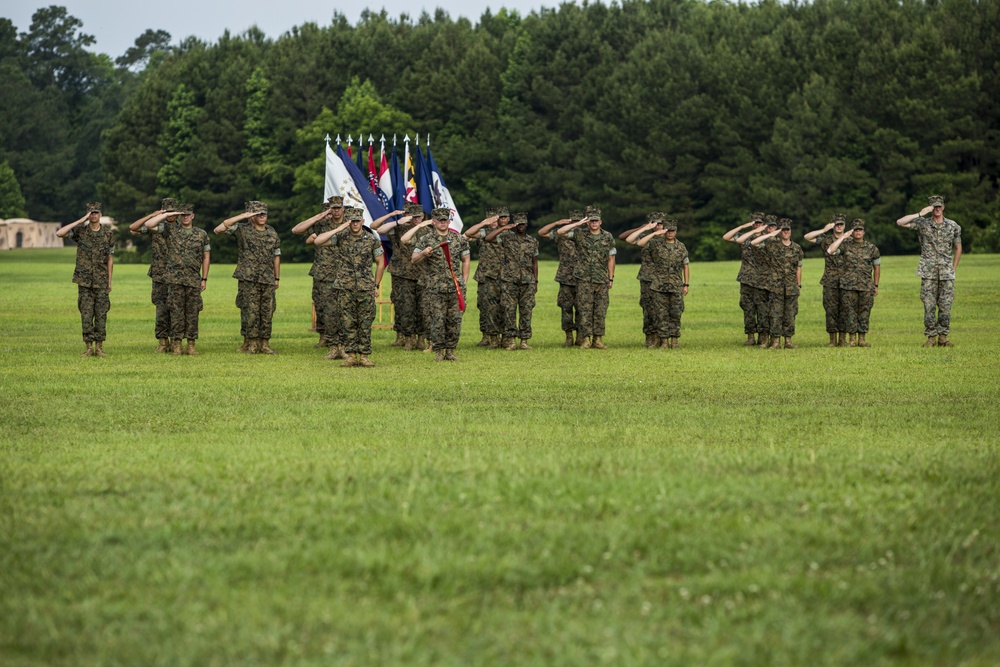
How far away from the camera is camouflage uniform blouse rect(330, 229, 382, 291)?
18500 millimetres

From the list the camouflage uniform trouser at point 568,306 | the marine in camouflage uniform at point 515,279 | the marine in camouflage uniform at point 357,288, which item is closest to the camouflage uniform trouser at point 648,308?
the camouflage uniform trouser at point 568,306

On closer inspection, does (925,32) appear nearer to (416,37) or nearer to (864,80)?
(864,80)

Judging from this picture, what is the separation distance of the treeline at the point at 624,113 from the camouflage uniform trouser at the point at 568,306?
4330 centimetres

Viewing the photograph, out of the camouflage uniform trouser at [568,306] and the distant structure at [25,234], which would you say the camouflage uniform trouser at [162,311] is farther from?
the distant structure at [25,234]

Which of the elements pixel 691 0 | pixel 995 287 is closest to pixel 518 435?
pixel 995 287

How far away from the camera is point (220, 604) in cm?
648

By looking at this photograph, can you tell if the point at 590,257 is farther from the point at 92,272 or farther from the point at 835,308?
the point at 92,272

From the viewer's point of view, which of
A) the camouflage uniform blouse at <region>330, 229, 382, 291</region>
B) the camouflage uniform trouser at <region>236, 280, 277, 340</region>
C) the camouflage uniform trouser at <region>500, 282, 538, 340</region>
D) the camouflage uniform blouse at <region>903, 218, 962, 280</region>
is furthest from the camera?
the camouflage uniform trouser at <region>500, 282, 538, 340</region>

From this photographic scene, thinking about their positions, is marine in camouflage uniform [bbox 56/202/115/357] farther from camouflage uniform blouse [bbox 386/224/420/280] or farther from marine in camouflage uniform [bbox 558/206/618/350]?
marine in camouflage uniform [bbox 558/206/618/350]

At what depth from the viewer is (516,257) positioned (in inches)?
888

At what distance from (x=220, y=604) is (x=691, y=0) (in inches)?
3677

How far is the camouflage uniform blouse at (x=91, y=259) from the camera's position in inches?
784

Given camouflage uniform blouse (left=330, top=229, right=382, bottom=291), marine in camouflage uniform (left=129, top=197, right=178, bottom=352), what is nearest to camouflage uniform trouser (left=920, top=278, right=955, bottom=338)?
camouflage uniform blouse (left=330, top=229, right=382, bottom=291)

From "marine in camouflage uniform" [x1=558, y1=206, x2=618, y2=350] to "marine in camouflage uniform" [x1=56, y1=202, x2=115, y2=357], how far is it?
22.6 ft
